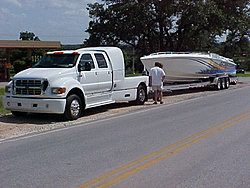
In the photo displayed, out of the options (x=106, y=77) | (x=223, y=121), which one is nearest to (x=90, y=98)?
(x=106, y=77)

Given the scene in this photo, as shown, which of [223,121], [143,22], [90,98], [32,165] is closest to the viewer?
[32,165]

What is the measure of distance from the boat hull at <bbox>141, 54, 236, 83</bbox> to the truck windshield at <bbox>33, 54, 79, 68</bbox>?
23.8ft

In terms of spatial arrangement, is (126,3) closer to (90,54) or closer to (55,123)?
(90,54)

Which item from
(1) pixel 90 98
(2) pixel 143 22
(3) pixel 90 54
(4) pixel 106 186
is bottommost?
(4) pixel 106 186

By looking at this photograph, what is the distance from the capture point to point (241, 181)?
5.59m

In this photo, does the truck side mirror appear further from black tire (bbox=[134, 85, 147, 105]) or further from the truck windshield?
black tire (bbox=[134, 85, 147, 105])

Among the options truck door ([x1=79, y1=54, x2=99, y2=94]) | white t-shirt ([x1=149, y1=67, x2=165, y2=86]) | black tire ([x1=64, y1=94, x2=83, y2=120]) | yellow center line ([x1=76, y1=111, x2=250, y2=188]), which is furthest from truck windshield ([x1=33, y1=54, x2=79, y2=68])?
yellow center line ([x1=76, y1=111, x2=250, y2=188])

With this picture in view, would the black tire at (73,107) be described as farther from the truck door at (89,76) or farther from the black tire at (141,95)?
the black tire at (141,95)

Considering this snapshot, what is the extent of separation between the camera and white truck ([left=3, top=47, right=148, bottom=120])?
10836 millimetres

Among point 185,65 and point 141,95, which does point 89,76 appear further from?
point 185,65

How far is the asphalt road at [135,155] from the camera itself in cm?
565

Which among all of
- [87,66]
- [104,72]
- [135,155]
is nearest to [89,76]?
[87,66]

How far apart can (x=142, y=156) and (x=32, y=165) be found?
2061 mm

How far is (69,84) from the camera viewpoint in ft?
36.7
